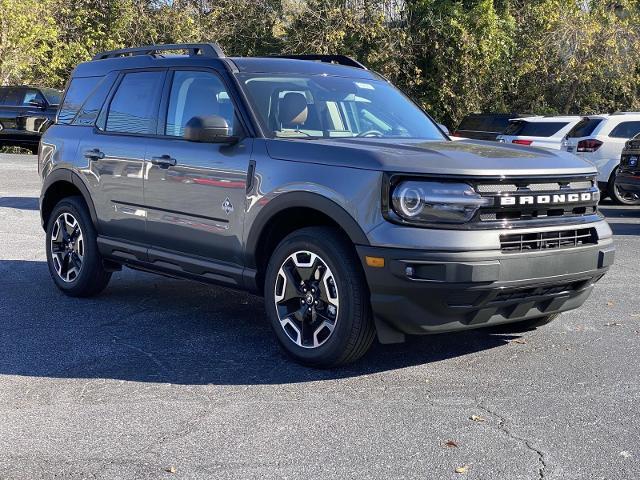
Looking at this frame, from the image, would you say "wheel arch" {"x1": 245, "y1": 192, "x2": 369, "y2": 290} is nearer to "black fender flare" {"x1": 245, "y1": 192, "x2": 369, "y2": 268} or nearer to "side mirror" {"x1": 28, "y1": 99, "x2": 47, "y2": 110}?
"black fender flare" {"x1": 245, "y1": 192, "x2": 369, "y2": 268}

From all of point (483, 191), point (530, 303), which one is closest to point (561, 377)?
point (530, 303)

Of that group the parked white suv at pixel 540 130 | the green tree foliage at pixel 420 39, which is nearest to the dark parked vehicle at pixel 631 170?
the parked white suv at pixel 540 130

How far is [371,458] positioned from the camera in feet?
13.2

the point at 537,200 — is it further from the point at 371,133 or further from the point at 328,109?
the point at 328,109

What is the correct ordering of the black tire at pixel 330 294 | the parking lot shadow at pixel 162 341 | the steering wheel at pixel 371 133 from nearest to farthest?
the black tire at pixel 330 294 → the parking lot shadow at pixel 162 341 → the steering wheel at pixel 371 133

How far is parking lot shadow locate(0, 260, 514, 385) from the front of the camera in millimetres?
5355

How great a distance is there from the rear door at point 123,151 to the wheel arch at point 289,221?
3.94ft

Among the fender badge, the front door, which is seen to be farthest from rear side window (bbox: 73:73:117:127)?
the fender badge

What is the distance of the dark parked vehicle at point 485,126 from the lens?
1919 centimetres

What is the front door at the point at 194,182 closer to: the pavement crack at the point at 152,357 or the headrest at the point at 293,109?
the headrest at the point at 293,109

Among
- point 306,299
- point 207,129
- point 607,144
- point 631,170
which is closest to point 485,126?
point 607,144

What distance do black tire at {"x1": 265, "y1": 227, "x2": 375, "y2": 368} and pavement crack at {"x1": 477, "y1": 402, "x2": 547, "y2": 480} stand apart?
2.67 feet

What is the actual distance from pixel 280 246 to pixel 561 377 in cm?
183

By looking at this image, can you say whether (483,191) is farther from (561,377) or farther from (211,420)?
(211,420)
